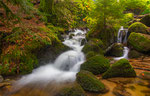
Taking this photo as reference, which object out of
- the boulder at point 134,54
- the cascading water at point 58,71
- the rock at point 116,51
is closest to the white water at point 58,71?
the cascading water at point 58,71

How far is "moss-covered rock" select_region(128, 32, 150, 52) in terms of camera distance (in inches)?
261

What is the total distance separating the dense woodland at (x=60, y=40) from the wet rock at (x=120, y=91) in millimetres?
354

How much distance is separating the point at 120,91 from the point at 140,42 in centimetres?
559

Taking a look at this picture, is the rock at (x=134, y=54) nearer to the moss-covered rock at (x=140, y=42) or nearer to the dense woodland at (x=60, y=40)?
the dense woodland at (x=60, y=40)

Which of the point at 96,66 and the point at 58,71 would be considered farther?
the point at 58,71

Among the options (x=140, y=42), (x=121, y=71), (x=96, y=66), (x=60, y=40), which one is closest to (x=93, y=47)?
(x=96, y=66)

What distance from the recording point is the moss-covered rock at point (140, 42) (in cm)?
664

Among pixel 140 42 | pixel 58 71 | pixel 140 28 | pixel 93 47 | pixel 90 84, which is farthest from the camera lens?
pixel 140 28

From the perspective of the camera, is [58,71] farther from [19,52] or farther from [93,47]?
[93,47]

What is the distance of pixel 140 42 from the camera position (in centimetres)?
691

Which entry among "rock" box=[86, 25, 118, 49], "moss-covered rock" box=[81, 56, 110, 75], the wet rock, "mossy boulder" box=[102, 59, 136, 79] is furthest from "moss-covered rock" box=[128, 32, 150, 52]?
the wet rock

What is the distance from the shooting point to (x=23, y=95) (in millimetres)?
3162

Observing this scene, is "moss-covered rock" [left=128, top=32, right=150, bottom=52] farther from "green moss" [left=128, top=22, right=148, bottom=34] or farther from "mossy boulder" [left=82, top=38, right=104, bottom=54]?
"mossy boulder" [left=82, top=38, right=104, bottom=54]

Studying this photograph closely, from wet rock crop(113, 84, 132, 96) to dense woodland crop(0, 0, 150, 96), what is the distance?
1.16ft
